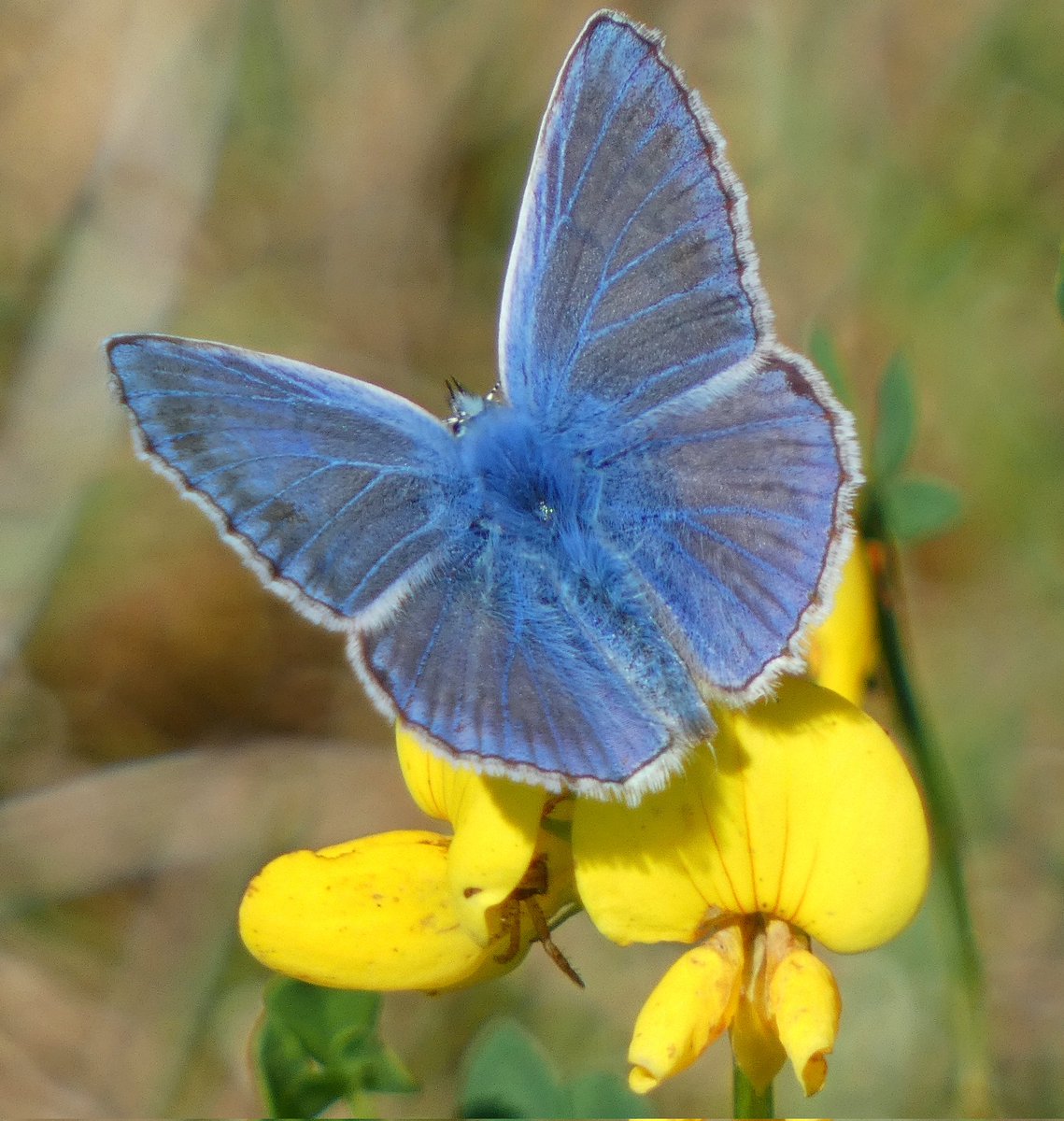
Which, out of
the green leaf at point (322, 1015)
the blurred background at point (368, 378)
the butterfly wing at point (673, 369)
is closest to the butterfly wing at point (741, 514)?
the butterfly wing at point (673, 369)

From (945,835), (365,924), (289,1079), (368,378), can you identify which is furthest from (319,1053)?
(368,378)

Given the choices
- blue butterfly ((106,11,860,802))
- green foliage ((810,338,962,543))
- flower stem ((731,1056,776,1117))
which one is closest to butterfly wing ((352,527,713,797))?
blue butterfly ((106,11,860,802))

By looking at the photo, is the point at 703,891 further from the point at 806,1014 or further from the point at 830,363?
the point at 830,363

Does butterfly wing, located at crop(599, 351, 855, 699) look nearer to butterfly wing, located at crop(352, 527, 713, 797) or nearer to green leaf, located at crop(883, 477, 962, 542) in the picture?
butterfly wing, located at crop(352, 527, 713, 797)

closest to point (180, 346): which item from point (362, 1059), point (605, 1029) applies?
point (362, 1059)

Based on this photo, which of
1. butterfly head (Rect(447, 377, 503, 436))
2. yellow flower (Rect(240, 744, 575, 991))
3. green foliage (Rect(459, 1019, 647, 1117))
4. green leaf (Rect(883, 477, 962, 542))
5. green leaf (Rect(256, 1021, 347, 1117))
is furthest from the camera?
green leaf (Rect(883, 477, 962, 542))
